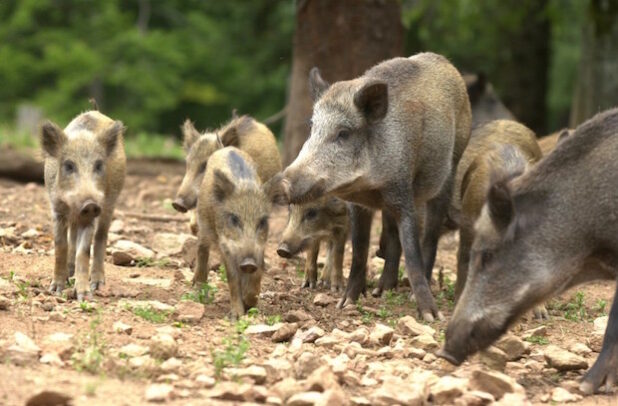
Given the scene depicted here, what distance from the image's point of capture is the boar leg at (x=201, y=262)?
7.60m

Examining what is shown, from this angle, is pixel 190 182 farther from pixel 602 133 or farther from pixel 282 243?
pixel 602 133

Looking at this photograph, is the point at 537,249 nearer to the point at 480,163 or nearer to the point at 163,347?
the point at 163,347

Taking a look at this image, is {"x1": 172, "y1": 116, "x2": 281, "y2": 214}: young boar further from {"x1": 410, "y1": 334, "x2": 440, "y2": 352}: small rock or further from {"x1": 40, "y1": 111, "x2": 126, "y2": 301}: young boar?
{"x1": 410, "y1": 334, "x2": 440, "y2": 352}: small rock

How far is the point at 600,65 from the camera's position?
13508 mm

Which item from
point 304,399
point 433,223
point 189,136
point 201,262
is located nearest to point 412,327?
point 201,262

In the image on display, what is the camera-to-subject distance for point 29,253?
327 inches

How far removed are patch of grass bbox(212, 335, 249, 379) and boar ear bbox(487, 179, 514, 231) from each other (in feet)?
4.80

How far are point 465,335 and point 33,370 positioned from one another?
2188 mm

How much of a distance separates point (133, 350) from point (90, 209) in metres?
1.77

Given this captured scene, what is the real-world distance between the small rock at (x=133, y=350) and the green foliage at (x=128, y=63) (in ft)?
69.6

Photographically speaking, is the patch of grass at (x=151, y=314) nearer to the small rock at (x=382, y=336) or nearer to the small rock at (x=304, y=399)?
the small rock at (x=382, y=336)

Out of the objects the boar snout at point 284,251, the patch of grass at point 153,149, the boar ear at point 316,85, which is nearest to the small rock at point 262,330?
the boar snout at point 284,251

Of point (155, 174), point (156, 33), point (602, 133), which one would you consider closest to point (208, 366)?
point (602, 133)

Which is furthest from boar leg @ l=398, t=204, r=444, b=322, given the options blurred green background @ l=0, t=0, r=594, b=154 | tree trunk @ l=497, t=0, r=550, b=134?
blurred green background @ l=0, t=0, r=594, b=154
